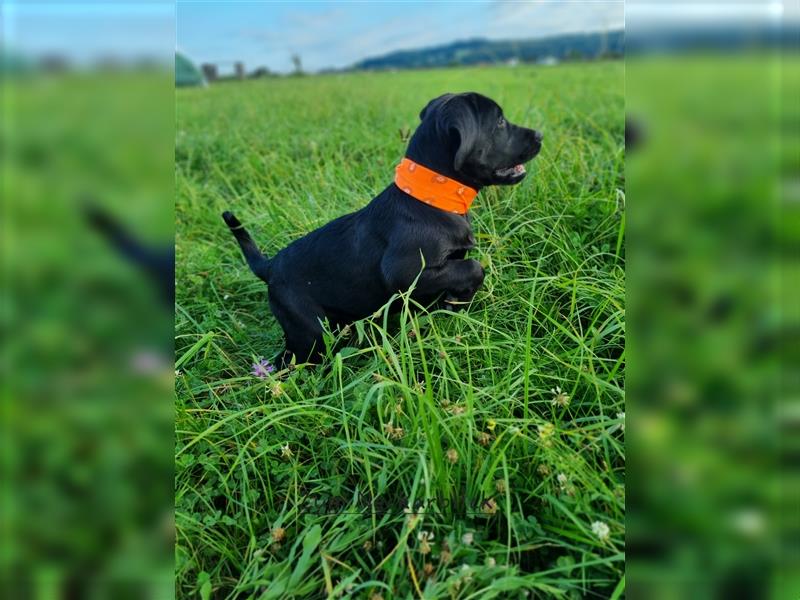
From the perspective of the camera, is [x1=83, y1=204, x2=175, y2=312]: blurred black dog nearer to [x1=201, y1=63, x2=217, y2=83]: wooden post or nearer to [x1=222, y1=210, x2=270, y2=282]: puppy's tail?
[x1=222, y1=210, x2=270, y2=282]: puppy's tail

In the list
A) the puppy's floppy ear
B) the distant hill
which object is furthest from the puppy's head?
the distant hill

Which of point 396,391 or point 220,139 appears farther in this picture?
point 220,139

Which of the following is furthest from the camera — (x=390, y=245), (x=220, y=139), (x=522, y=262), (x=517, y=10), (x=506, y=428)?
(x=220, y=139)

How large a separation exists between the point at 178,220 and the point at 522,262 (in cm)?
225

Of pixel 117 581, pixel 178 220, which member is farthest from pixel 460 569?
pixel 178 220

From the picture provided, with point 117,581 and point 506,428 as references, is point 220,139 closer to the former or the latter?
point 506,428

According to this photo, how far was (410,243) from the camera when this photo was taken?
1.89 meters

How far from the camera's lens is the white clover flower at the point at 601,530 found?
1028 mm

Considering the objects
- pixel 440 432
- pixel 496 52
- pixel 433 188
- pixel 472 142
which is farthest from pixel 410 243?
pixel 496 52

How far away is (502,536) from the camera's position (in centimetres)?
120

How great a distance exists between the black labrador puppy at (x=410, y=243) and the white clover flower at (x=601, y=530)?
101 centimetres

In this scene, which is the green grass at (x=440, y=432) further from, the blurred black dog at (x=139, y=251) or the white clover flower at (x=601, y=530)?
the blurred black dog at (x=139, y=251)

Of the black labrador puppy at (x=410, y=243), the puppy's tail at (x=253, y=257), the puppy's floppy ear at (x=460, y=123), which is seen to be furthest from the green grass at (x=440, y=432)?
the puppy's floppy ear at (x=460, y=123)

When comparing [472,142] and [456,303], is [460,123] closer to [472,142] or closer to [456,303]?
[472,142]
